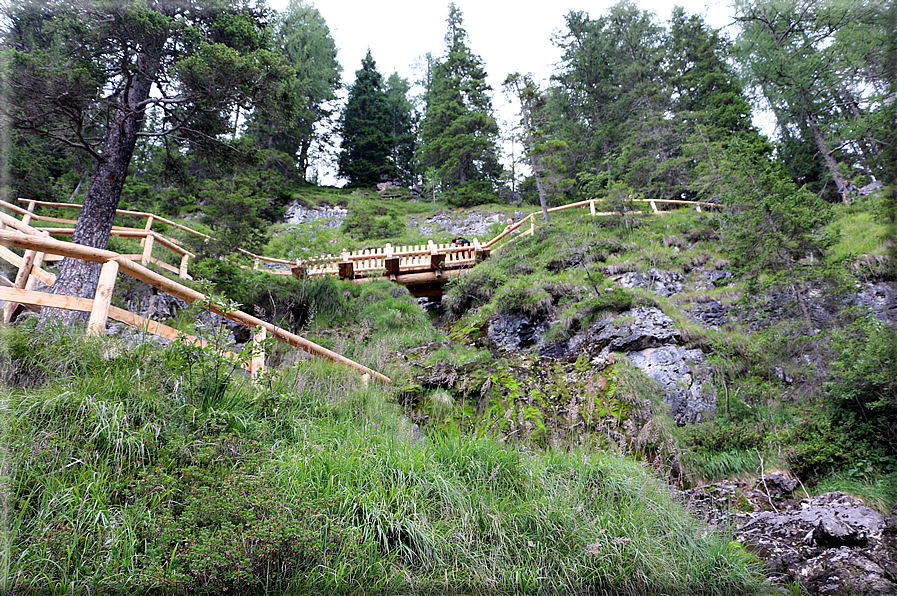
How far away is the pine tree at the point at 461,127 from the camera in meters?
24.7

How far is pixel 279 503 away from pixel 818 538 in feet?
13.4

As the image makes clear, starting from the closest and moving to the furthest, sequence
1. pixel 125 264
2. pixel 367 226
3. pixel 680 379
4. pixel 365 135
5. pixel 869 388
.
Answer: pixel 125 264 → pixel 869 388 → pixel 680 379 → pixel 367 226 → pixel 365 135

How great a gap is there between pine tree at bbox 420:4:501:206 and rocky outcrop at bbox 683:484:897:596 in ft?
71.0

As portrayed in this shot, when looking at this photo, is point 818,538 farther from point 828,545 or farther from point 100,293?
point 100,293

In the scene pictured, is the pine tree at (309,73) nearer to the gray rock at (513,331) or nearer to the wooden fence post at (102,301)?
the gray rock at (513,331)

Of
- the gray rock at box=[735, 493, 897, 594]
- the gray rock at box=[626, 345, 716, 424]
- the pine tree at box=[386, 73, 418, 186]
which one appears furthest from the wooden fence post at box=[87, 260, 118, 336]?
the pine tree at box=[386, 73, 418, 186]

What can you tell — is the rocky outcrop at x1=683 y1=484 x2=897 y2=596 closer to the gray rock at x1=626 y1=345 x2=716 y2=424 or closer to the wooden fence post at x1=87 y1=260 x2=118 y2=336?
the gray rock at x1=626 y1=345 x2=716 y2=424

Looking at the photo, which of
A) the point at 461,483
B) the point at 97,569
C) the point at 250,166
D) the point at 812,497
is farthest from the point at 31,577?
the point at 250,166

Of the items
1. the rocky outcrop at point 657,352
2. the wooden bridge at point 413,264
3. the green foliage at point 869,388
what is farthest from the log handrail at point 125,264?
the wooden bridge at point 413,264

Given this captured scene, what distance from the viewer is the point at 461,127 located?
24.9 m

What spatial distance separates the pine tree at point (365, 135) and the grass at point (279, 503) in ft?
99.9

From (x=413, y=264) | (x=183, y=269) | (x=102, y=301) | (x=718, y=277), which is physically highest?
(x=413, y=264)

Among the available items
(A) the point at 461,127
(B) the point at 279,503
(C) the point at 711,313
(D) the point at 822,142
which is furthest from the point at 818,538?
(A) the point at 461,127

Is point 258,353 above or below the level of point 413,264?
below
